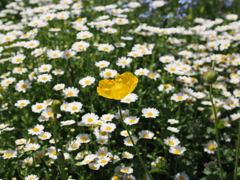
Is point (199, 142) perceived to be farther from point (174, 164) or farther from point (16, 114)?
point (16, 114)

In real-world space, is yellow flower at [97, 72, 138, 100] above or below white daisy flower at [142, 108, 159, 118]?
above

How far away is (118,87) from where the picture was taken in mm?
1590

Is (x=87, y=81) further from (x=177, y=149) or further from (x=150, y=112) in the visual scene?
(x=177, y=149)

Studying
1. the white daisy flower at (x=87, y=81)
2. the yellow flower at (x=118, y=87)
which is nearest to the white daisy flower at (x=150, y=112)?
the white daisy flower at (x=87, y=81)

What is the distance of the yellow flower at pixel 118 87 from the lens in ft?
5.09

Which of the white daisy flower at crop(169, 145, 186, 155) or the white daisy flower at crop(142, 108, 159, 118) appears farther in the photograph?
the white daisy flower at crop(142, 108, 159, 118)

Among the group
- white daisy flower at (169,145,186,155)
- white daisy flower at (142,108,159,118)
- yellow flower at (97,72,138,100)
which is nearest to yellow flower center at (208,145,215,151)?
white daisy flower at (169,145,186,155)

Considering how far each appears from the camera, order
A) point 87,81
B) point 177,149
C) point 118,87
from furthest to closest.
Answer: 1. point 87,81
2. point 177,149
3. point 118,87

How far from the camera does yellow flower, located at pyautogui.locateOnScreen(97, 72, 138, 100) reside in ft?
5.09

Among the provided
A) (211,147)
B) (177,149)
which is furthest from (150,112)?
(211,147)

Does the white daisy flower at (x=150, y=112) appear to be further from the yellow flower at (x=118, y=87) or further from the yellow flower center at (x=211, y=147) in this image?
the yellow flower at (x=118, y=87)

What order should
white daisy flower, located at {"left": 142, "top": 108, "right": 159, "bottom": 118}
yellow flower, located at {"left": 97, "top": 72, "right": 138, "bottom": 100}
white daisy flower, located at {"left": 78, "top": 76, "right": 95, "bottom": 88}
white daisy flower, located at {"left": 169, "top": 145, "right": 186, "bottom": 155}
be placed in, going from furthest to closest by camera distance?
white daisy flower, located at {"left": 78, "top": 76, "right": 95, "bottom": 88} < white daisy flower, located at {"left": 142, "top": 108, "right": 159, "bottom": 118} < white daisy flower, located at {"left": 169, "top": 145, "right": 186, "bottom": 155} < yellow flower, located at {"left": 97, "top": 72, "right": 138, "bottom": 100}

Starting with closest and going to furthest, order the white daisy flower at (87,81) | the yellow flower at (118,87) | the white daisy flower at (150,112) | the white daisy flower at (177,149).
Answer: the yellow flower at (118,87), the white daisy flower at (177,149), the white daisy flower at (150,112), the white daisy flower at (87,81)

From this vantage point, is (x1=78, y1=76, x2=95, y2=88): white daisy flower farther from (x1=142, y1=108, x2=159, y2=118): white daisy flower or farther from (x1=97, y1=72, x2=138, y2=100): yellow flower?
(x1=97, y1=72, x2=138, y2=100): yellow flower
